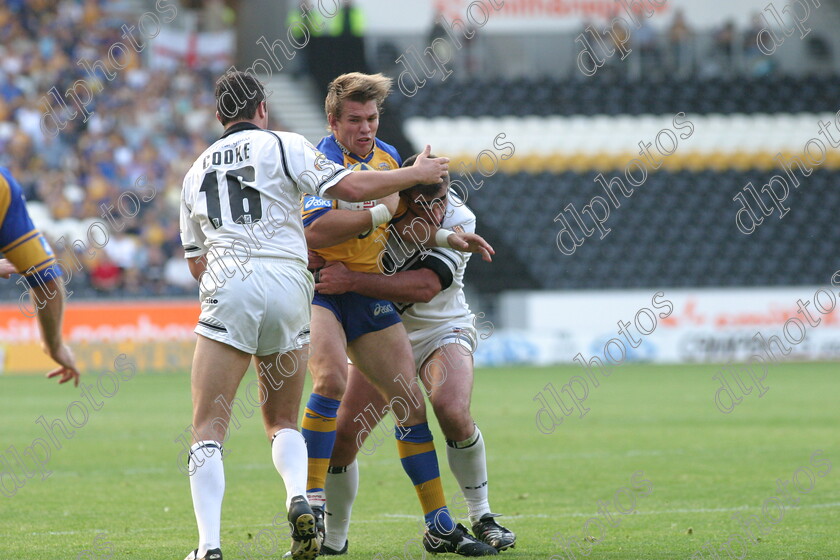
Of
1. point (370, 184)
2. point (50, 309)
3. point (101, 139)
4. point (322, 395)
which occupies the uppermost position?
point (101, 139)

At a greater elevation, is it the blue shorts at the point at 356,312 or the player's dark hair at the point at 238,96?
the player's dark hair at the point at 238,96

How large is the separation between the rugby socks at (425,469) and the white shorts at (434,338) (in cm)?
57

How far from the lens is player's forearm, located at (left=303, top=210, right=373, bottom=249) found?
583cm

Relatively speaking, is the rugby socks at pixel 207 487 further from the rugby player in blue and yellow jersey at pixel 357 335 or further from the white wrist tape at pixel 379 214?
the white wrist tape at pixel 379 214

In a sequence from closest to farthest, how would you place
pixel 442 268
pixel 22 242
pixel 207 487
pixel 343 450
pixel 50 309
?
pixel 22 242 → pixel 50 309 → pixel 207 487 → pixel 343 450 → pixel 442 268

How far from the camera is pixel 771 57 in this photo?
28.8 metres

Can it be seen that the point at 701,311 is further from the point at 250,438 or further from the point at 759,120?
the point at 250,438

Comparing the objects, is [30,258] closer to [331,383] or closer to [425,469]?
[331,383]

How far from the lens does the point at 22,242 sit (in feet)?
14.5

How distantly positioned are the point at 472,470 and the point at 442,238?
4.20 feet

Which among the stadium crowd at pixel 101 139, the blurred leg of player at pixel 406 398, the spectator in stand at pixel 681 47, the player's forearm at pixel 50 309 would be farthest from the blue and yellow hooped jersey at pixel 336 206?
the spectator in stand at pixel 681 47

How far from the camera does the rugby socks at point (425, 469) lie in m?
6.04

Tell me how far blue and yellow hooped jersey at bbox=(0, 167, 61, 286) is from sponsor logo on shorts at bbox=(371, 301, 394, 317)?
2.01m

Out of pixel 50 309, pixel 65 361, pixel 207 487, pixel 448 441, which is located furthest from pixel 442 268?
pixel 50 309
